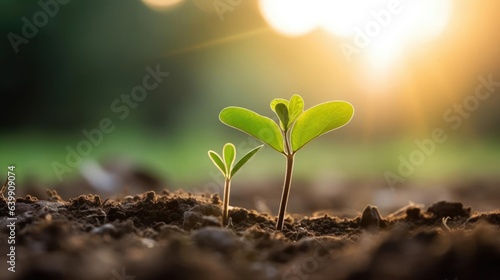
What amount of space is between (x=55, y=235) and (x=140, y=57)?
9.29m

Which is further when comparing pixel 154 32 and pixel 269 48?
pixel 269 48

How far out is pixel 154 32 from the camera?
1076 cm

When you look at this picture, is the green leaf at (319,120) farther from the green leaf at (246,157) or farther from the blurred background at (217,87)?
the blurred background at (217,87)

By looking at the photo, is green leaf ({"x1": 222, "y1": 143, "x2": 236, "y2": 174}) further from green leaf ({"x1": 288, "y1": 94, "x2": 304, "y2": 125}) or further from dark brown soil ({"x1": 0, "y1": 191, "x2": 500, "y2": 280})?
green leaf ({"x1": 288, "y1": 94, "x2": 304, "y2": 125})

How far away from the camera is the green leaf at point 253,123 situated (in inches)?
76.2

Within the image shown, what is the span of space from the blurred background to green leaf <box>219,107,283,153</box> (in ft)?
17.0

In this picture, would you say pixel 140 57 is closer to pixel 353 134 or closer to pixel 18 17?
pixel 18 17

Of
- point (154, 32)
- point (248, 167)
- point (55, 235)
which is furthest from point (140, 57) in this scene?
point (55, 235)

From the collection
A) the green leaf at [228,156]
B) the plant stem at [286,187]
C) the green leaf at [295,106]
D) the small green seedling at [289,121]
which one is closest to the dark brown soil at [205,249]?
the plant stem at [286,187]

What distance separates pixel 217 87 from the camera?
11.3 m

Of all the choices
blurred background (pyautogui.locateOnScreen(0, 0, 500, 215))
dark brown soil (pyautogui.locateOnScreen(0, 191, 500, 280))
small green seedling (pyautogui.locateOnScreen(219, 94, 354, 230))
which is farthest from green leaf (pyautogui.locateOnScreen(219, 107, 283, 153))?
blurred background (pyautogui.locateOnScreen(0, 0, 500, 215))

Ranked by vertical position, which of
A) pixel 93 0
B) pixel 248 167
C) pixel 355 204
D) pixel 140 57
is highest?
pixel 93 0

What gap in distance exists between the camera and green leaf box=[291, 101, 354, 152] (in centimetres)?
192

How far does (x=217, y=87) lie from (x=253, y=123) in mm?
9441
